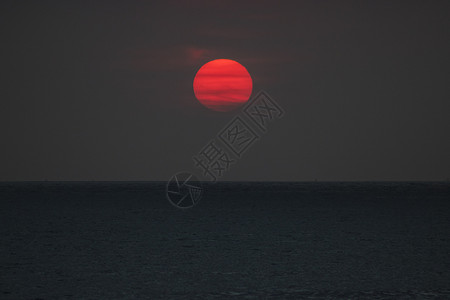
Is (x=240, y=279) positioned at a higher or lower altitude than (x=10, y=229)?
lower

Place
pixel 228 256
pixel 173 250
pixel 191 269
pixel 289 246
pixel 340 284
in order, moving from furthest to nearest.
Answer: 1. pixel 289 246
2. pixel 173 250
3. pixel 228 256
4. pixel 191 269
5. pixel 340 284

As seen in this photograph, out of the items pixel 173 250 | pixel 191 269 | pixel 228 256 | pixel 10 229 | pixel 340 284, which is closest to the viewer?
pixel 340 284

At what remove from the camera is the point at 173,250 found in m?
18.6

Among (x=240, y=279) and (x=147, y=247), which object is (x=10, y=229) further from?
(x=240, y=279)

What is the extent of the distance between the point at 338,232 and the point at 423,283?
13.0 metres

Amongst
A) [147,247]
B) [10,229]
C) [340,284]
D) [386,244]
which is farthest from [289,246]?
[10,229]

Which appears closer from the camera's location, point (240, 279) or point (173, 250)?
point (240, 279)

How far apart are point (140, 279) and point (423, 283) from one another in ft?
20.8

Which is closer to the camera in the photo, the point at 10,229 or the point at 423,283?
the point at 423,283

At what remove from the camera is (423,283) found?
41.0 ft

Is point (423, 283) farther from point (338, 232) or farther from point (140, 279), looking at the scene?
point (338, 232)

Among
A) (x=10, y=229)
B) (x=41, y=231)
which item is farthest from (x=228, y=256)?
(x=10, y=229)

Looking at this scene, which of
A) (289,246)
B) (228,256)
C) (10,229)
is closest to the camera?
(228,256)

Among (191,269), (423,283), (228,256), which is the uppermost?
(228,256)
